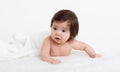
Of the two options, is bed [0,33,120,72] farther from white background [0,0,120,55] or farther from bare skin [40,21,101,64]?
white background [0,0,120,55]

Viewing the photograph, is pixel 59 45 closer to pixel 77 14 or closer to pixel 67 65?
pixel 67 65

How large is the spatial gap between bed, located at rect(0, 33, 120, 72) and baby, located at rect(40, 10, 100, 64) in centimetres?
3

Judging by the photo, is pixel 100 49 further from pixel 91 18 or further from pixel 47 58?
pixel 91 18

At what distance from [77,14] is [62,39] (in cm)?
87

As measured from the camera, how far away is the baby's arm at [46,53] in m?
1.54

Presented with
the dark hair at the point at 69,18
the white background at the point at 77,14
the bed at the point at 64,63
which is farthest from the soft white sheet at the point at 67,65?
the white background at the point at 77,14

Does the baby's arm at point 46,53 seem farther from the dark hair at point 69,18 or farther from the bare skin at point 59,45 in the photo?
the dark hair at point 69,18

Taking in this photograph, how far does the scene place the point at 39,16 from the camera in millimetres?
2383

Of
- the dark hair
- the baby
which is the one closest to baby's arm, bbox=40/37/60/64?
the baby

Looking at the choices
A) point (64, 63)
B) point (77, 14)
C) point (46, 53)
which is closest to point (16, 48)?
point (46, 53)

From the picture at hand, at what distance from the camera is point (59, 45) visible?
65.7 inches

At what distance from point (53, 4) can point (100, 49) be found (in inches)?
32.3

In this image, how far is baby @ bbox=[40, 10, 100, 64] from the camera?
1574 millimetres

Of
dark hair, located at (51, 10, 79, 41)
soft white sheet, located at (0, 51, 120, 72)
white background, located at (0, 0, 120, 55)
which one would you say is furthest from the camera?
white background, located at (0, 0, 120, 55)
